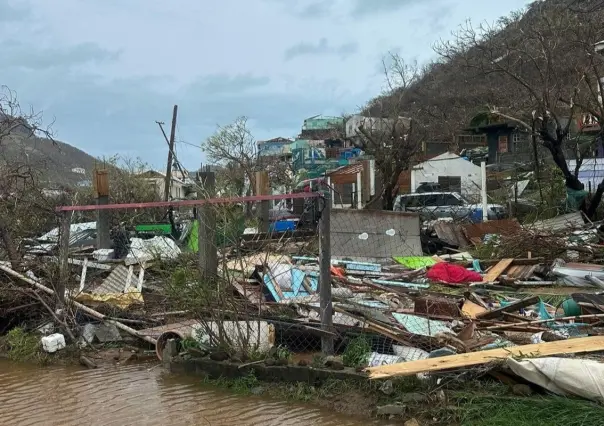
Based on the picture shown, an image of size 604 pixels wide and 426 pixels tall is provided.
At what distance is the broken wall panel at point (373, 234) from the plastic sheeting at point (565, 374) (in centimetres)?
840

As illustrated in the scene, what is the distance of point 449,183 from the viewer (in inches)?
1163

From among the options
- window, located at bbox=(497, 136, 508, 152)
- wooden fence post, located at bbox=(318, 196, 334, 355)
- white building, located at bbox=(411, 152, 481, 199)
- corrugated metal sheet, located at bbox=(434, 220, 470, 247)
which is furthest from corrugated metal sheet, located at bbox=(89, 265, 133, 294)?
window, located at bbox=(497, 136, 508, 152)

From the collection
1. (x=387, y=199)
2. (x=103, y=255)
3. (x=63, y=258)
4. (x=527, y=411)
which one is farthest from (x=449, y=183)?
(x=527, y=411)

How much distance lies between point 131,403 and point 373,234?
862cm

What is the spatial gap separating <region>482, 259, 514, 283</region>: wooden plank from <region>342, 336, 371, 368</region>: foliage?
5.90m

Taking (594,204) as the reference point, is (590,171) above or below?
above

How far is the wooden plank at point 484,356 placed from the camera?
16.1 ft

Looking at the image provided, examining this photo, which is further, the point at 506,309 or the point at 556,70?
the point at 556,70

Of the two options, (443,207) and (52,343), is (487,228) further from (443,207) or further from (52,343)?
(52,343)

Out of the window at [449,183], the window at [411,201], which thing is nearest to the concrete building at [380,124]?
the window at [411,201]

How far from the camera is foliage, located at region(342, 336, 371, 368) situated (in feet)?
18.7

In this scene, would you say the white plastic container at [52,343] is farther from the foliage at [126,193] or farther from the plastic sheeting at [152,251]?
the foliage at [126,193]

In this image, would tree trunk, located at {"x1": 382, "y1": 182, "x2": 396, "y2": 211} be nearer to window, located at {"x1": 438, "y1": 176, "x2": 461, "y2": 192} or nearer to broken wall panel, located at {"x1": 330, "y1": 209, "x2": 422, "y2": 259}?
broken wall panel, located at {"x1": 330, "y1": 209, "x2": 422, "y2": 259}

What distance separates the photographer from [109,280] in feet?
32.4
